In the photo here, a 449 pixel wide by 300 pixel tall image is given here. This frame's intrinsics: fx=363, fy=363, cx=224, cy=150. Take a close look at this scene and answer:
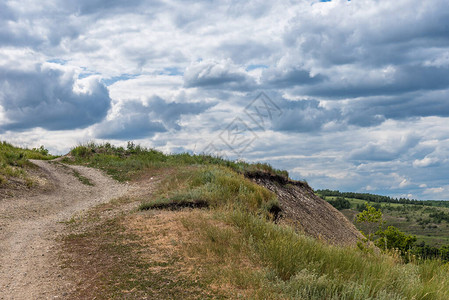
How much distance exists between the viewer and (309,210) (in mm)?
16875

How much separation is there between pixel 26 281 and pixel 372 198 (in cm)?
11504

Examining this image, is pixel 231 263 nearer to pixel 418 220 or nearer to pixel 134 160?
pixel 134 160

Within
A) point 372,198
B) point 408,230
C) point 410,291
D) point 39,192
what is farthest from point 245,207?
point 372,198

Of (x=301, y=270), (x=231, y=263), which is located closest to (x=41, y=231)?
(x=231, y=263)

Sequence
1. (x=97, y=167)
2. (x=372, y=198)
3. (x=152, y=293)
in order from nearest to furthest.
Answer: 1. (x=152, y=293)
2. (x=97, y=167)
3. (x=372, y=198)

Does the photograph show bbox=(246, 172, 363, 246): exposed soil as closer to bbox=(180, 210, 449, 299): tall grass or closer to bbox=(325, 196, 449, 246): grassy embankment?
bbox=(180, 210, 449, 299): tall grass

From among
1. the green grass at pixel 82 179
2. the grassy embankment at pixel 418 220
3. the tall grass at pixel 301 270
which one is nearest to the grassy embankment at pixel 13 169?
the green grass at pixel 82 179

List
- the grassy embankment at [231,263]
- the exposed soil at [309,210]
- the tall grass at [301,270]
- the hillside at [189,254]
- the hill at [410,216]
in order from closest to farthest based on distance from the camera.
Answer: the tall grass at [301,270]
the grassy embankment at [231,263]
the hillside at [189,254]
the exposed soil at [309,210]
the hill at [410,216]

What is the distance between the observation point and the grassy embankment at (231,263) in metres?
5.40

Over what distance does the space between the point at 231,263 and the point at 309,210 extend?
11.3m

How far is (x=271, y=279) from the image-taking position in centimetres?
569

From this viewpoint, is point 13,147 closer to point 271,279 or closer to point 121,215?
point 121,215

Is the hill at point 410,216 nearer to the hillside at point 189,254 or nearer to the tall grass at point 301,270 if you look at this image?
the hillside at point 189,254

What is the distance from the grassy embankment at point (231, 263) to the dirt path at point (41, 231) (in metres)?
0.68
